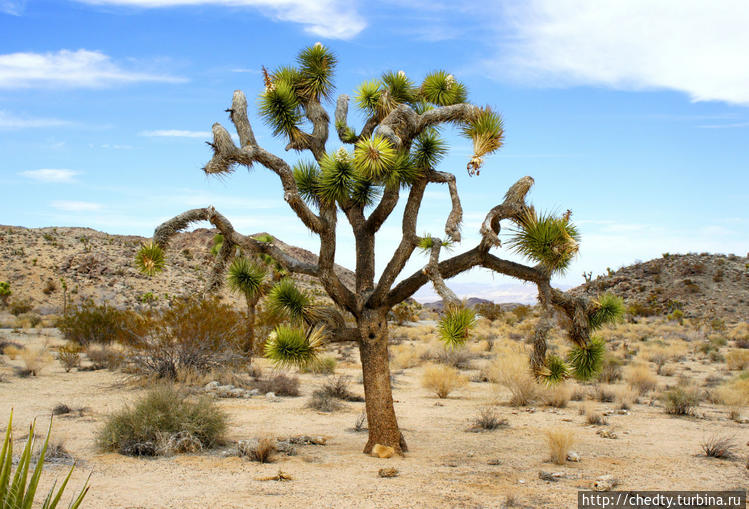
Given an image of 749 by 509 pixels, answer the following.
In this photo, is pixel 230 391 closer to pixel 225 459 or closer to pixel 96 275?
pixel 225 459

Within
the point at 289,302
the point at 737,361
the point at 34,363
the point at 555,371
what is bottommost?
the point at 34,363

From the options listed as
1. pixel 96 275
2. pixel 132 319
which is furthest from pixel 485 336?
pixel 96 275

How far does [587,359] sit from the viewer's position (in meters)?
8.58

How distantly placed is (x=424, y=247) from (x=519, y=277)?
4.68 feet

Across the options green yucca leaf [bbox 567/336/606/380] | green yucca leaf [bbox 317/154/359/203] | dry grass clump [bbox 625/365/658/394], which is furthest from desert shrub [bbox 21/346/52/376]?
dry grass clump [bbox 625/365/658/394]

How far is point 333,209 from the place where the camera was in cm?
900

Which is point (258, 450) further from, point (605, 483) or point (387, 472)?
point (605, 483)

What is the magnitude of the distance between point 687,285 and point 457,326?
45.1 meters

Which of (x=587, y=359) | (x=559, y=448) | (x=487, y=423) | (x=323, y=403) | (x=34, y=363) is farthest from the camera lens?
(x=34, y=363)

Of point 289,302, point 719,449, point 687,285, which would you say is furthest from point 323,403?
point 687,285

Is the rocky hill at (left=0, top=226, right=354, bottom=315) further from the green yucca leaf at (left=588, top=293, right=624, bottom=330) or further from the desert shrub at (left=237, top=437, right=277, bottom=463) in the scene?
the green yucca leaf at (left=588, top=293, right=624, bottom=330)

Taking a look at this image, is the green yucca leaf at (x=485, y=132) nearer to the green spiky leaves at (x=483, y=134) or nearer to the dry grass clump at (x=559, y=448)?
the green spiky leaves at (x=483, y=134)

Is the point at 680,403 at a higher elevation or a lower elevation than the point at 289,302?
lower

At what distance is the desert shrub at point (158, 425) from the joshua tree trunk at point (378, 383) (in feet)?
8.31
